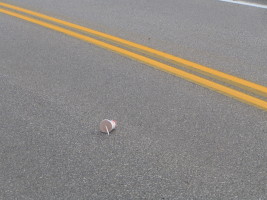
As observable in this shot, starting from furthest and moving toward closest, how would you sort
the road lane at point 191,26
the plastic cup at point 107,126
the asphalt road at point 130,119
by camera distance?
the road lane at point 191,26, the plastic cup at point 107,126, the asphalt road at point 130,119

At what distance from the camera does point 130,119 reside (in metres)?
4.50

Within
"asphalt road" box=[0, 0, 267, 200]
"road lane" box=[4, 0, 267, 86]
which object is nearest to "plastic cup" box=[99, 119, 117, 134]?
"asphalt road" box=[0, 0, 267, 200]

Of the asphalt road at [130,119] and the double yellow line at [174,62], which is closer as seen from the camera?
the asphalt road at [130,119]

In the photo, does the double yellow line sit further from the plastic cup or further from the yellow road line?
the plastic cup

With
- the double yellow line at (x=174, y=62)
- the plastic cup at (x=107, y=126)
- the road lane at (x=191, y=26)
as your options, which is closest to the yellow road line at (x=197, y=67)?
the double yellow line at (x=174, y=62)

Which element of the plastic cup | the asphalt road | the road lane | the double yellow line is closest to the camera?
the asphalt road

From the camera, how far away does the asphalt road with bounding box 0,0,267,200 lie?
3541mm

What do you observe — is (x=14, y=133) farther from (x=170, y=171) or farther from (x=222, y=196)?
(x=222, y=196)

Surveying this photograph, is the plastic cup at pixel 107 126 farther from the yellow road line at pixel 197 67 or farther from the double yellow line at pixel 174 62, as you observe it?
the yellow road line at pixel 197 67

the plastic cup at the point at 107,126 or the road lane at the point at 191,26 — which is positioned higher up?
the plastic cup at the point at 107,126

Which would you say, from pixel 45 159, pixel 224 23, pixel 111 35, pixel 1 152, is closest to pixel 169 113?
pixel 45 159

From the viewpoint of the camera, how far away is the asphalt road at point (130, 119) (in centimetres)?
354

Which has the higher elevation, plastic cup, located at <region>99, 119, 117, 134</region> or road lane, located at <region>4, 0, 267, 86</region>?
plastic cup, located at <region>99, 119, 117, 134</region>

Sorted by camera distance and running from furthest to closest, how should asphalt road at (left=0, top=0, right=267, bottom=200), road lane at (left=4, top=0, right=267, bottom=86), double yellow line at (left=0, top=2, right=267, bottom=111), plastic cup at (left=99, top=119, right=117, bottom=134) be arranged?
road lane at (left=4, top=0, right=267, bottom=86)
double yellow line at (left=0, top=2, right=267, bottom=111)
plastic cup at (left=99, top=119, right=117, bottom=134)
asphalt road at (left=0, top=0, right=267, bottom=200)
